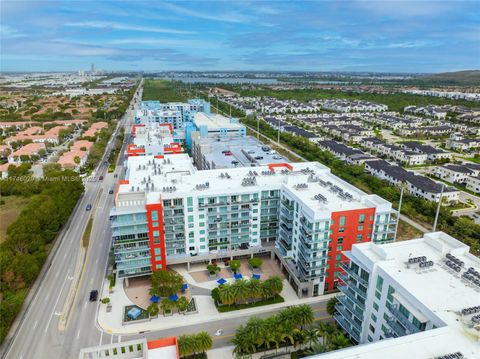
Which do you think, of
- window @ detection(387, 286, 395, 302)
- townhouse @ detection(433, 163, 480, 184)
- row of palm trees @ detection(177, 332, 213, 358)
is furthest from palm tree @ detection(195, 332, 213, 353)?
townhouse @ detection(433, 163, 480, 184)

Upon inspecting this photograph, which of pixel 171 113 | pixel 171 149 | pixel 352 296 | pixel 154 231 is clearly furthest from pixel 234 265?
pixel 171 113

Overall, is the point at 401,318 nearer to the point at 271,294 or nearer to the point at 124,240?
the point at 271,294

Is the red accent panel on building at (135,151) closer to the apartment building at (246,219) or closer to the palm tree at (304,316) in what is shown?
the apartment building at (246,219)

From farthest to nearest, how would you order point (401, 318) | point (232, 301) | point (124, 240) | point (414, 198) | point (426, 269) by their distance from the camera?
point (414, 198) → point (124, 240) → point (232, 301) → point (426, 269) → point (401, 318)

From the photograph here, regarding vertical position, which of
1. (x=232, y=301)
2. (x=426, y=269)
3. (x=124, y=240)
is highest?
(x=426, y=269)

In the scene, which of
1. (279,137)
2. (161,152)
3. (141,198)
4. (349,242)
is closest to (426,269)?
(349,242)

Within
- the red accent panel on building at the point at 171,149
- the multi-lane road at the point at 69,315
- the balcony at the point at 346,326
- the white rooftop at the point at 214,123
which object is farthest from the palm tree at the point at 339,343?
the white rooftop at the point at 214,123
